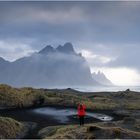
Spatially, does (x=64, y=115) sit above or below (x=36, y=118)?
above

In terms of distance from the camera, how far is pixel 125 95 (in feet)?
438

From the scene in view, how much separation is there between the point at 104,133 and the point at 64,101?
53395mm

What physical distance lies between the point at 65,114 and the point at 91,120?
31.2 ft

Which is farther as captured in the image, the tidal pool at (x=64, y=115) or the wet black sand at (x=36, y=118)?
the tidal pool at (x=64, y=115)

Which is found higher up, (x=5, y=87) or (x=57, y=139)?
(x=5, y=87)

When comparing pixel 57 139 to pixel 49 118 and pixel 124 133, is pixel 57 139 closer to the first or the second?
pixel 124 133

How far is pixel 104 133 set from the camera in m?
41.4

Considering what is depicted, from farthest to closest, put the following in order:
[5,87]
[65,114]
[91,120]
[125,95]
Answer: [125,95], [5,87], [65,114], [91,120]


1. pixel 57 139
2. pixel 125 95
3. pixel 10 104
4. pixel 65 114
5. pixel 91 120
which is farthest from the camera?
pixel 125 95

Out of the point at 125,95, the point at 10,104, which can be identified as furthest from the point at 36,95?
the point at 125,95

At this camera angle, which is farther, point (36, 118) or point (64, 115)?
point (64, 115)

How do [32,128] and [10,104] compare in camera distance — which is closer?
[32,128]

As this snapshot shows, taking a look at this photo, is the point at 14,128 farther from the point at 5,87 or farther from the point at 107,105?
the point at 107,105

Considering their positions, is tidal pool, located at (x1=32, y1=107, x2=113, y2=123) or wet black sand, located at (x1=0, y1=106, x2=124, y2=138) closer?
wet black sand, located at (x1=0, y1=106, x2=124, y2=138)
